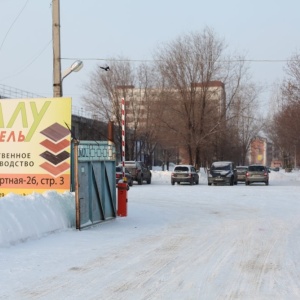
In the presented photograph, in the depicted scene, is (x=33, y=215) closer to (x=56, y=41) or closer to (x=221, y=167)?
(x=56, y=41)

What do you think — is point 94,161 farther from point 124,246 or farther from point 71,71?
point 71,71

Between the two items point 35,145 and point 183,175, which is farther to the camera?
point 183,175

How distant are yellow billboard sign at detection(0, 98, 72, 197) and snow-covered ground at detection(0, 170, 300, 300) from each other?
39.0 inches

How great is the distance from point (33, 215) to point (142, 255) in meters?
2.86

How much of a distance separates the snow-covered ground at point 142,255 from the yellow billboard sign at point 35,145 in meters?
0.99

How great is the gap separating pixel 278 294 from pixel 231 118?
4661cm

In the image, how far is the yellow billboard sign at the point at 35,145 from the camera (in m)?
12.7

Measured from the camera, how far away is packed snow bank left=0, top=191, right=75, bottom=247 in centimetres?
921

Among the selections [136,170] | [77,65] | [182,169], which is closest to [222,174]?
[182,169]

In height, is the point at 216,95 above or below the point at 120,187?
above

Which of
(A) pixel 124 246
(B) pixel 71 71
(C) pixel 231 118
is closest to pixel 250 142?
(C) pixel 231 118

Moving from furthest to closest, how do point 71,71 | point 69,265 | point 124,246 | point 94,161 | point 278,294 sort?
1. point 71,71
2. point 94,161
3. point 124,246
4. point 69,265
5. point 278,294

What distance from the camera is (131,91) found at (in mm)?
56594

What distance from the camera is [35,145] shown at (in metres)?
12.9
